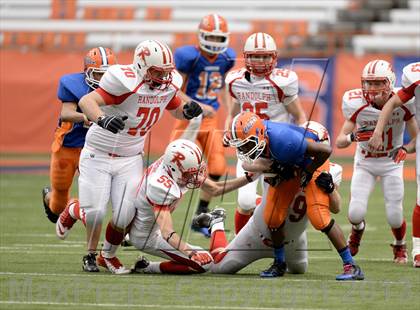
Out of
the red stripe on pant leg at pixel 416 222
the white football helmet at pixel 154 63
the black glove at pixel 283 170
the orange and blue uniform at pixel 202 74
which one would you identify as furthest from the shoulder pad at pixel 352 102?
the orange and blue uniform at pixel 202 74

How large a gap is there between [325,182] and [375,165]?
1607 mm

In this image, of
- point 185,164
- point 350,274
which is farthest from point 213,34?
point 350,274

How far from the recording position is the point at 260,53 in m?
8.05

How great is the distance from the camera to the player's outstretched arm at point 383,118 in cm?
729

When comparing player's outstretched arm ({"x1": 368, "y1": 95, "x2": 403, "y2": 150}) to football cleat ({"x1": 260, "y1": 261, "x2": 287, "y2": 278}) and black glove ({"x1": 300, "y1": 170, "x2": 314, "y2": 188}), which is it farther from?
football cleat ({"x1": 260, "y1": 261, "x2": 287, "y2": 278})

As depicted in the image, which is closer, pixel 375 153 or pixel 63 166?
pixel 375 153

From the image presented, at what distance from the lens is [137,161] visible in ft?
23.7

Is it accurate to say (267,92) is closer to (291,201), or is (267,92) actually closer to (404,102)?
(404,102)

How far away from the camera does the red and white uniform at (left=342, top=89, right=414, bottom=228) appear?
25.5 ft

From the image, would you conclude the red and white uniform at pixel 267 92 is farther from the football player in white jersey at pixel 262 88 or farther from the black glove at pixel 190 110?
the black glove at pixel 190 110

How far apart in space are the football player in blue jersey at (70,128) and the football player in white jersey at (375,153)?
1.82 metres

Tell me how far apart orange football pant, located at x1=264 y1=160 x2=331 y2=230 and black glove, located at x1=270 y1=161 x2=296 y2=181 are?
40 mm

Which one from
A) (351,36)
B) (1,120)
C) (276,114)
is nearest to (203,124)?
(276,114)

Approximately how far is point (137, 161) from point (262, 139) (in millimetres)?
1253
